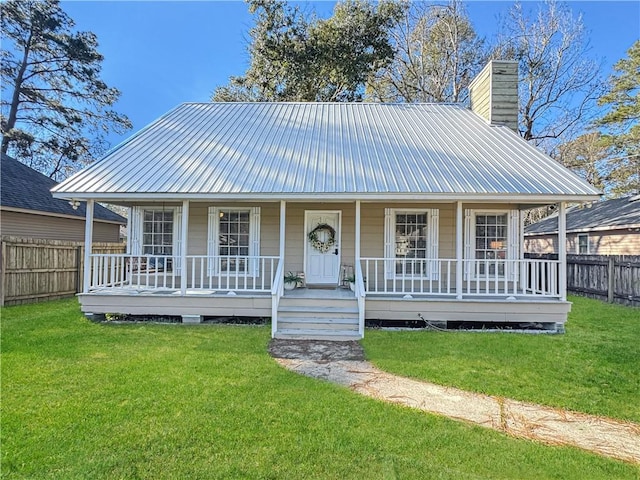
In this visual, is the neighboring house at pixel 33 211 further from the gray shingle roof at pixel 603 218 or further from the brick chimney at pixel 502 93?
the gray shingle roof at pixel 603 218

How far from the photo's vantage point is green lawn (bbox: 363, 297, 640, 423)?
458cm

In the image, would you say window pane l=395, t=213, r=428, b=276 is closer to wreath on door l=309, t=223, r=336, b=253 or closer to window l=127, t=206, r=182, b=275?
wreath on door l=309, t=223, r=336, b=253

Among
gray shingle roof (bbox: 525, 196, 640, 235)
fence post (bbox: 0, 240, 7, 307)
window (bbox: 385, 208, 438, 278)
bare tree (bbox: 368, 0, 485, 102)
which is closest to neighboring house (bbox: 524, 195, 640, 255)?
gray shingle roof (bbox: 525, 196, 640, 235)

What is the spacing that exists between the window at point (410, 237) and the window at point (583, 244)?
39.8 ft

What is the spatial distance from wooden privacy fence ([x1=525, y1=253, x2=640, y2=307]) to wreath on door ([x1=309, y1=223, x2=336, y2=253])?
8.56m

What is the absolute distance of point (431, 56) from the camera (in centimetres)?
2194

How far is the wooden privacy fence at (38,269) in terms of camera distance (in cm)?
967

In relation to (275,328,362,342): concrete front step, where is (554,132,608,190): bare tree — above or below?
above

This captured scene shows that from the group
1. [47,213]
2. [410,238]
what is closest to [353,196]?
[410,238]

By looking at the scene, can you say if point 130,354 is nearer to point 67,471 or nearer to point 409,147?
point 67,471

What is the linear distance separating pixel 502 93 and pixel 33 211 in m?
16.2

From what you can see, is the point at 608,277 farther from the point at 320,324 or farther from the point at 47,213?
the point at 47,213

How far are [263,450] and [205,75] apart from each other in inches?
932

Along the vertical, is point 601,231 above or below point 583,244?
above
